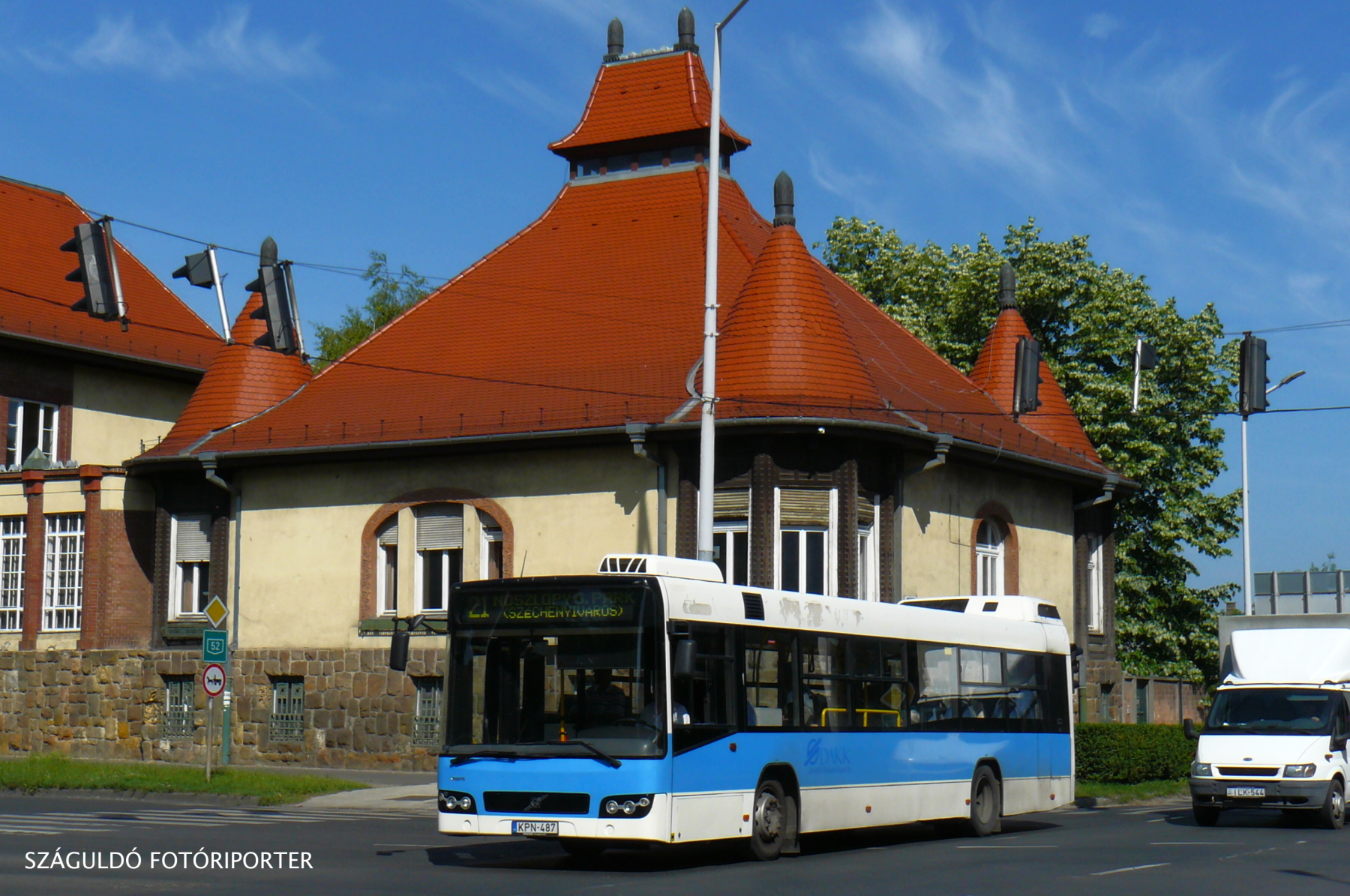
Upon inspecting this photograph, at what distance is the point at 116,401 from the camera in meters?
38.9

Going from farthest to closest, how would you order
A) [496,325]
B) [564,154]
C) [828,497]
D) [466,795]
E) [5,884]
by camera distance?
[564,154] < [496,325] < [828,497] < [466,795] < [5,884]

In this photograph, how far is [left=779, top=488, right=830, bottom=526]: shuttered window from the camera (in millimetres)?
26125

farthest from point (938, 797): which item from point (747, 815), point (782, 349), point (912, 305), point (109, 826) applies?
point (912, 305)

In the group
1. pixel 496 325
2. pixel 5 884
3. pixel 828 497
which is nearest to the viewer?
pixel 5 884

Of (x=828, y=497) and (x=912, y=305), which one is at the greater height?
(x=912, y=305)

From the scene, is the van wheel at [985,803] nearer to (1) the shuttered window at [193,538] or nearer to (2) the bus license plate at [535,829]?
(2) the bus license plate at [535,829]

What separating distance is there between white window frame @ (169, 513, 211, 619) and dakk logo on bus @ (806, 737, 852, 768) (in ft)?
59.1

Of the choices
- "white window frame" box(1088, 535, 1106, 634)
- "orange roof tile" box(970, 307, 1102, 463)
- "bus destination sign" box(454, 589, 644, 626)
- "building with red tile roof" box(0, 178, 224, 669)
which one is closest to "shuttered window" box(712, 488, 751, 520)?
"orange roof tile" box(970, 307, 1102, 463)

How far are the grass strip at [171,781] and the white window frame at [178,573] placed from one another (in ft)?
18.1

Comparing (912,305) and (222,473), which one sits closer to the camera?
(222,473)

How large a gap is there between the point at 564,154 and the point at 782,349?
10189 millimetres

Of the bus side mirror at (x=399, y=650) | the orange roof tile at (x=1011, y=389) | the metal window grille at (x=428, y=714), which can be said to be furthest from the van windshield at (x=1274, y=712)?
the metal window grille at (x=428, y=714)

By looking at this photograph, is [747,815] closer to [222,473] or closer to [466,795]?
[466,795]

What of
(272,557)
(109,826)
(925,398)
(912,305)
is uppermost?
(912,305)
